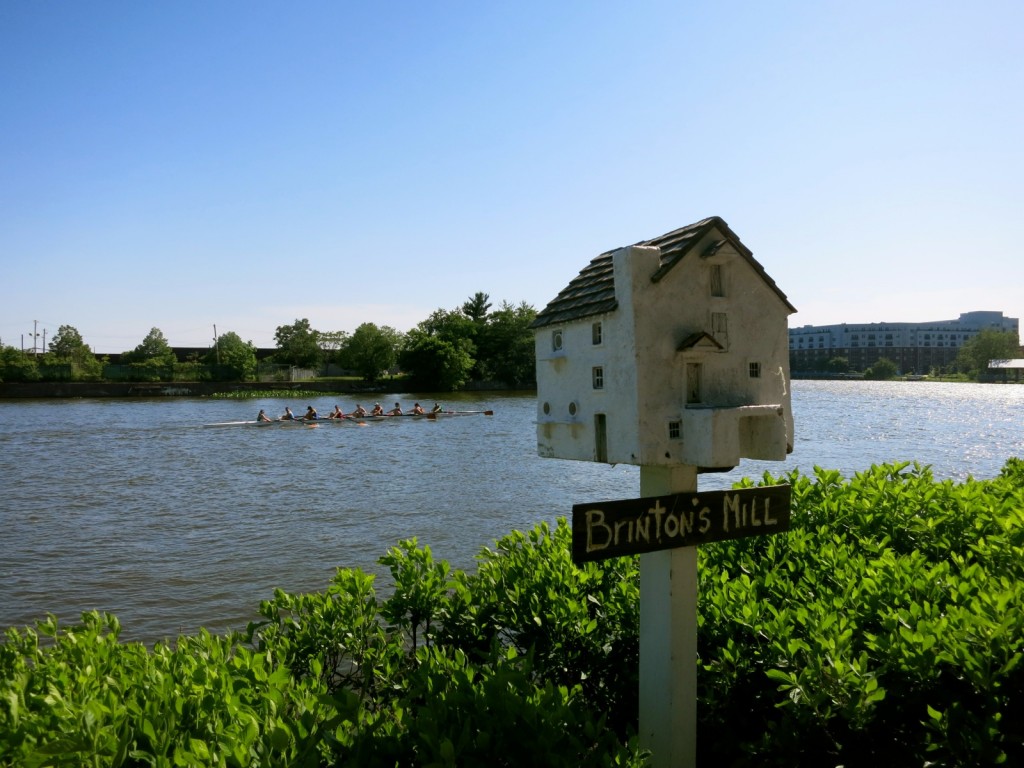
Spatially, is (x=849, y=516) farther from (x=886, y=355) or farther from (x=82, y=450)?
(x=886, y=355)

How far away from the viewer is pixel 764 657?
4180 millimetres

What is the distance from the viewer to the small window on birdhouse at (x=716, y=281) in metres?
4.04

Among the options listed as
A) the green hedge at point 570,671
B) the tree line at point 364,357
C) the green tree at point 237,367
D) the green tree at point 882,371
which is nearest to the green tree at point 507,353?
the tree line at point 364,357

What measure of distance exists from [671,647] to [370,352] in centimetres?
9695

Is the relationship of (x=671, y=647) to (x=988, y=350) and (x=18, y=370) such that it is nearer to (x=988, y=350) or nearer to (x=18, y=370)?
(x=18, y=370)

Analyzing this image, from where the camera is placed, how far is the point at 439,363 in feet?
281

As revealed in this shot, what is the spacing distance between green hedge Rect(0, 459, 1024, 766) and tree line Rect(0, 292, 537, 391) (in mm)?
74172

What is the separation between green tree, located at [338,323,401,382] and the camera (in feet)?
323

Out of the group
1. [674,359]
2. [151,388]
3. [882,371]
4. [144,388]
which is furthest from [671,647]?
[882,371]

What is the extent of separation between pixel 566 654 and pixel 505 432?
115ft

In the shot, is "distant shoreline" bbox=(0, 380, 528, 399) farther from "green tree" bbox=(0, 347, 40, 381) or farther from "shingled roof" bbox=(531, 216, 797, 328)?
"shingled roof" bbox=(531, 216, 797, 328)

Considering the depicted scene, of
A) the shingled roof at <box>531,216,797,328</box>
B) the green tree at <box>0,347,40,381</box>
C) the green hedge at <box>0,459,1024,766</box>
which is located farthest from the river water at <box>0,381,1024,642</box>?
the green tree at <box>0,347,40,381</box>

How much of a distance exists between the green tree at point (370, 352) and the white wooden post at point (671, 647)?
94644 mm

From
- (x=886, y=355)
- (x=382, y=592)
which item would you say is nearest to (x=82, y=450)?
(x=382, y=592)
